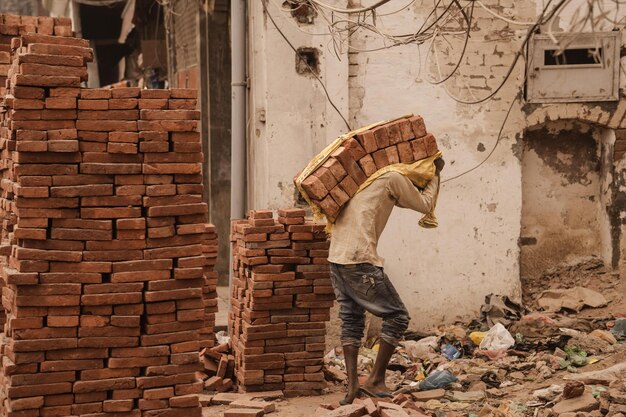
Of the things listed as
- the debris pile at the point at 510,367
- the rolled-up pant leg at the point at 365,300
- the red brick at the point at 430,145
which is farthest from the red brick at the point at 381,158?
the debris pile at the point at 510,367

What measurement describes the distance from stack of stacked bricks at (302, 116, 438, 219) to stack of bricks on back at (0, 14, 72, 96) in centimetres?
218

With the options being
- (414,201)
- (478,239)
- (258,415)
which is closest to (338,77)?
(478,239)

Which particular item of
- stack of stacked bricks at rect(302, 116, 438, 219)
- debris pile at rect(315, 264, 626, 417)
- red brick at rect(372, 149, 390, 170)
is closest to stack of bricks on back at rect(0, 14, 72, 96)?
stack of stacked bricks at rect(302, 116, 438, 219)

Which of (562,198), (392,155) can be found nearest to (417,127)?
(392,155)

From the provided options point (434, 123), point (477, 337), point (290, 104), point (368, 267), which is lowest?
point (477, 337)

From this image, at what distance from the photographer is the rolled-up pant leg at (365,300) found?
7125 mm

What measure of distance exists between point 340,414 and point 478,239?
4.09 metres

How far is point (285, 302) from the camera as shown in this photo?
7.64 metres

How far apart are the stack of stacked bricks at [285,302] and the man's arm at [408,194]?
83 cm

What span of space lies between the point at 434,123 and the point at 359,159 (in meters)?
3.00

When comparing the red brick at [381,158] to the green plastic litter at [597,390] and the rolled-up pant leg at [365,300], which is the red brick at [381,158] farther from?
the green plastic litter at [597,390]

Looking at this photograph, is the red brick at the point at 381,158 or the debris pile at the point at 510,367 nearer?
the debris pile at the point at 510,367

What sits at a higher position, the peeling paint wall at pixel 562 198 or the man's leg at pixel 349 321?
the peeling paint wall at pixel 562 198

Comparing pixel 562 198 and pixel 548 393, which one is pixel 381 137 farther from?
pixel 562 198
